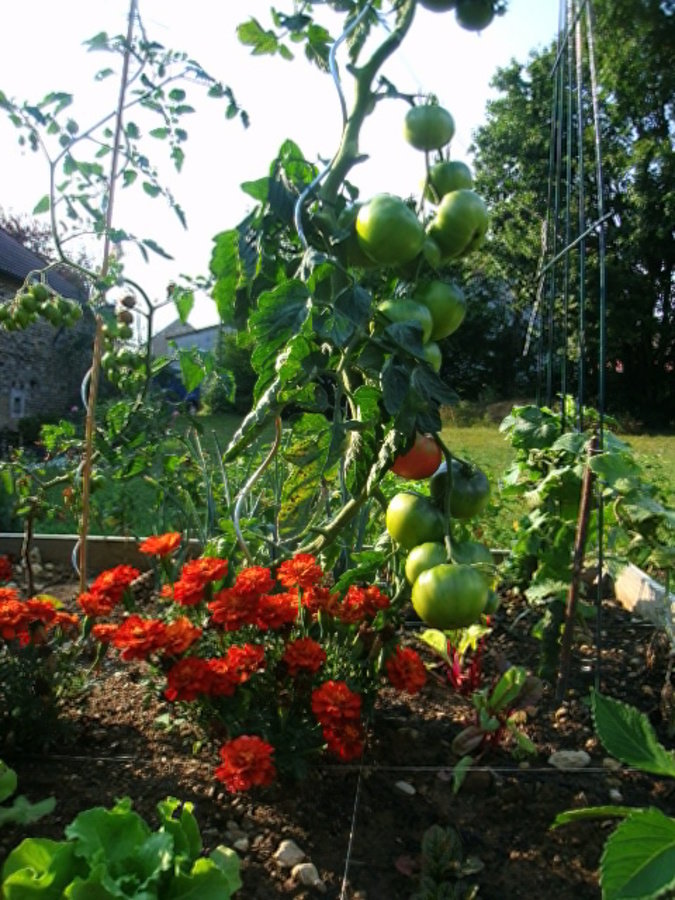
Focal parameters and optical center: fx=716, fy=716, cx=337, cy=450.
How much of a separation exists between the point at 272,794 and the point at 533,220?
1771cm

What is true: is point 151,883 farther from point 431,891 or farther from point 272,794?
point 272,794

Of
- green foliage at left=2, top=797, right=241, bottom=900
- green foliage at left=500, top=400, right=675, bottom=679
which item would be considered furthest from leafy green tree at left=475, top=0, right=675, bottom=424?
green foliage at left=2, top=797, right=241, bottom=900

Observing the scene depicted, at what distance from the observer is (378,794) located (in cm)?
154

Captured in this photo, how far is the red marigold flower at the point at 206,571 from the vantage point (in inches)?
63.5

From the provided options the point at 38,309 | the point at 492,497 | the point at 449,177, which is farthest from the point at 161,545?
the point at 492,497

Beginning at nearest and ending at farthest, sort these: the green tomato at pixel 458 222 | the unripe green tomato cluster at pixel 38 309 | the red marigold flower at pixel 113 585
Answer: the green tomato at pixel 458 222, the red marigold flower at pixel 113 585, the unripe green tomato cluster at pixel 38 309

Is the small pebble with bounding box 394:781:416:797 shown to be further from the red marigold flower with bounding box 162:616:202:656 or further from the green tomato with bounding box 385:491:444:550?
the green tomato with bounding box 385:491:444:550

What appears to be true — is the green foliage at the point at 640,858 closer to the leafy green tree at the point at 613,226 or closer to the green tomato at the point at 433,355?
the green tomato at the point at 433,355

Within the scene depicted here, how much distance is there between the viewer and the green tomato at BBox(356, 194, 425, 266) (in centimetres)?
89

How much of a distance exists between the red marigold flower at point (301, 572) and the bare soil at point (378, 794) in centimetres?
42

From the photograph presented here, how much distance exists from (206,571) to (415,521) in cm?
71

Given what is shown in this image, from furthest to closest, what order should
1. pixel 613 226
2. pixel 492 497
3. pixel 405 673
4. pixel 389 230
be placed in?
1. pixel 613 226
2. pixel 492 497
3. pixel 405 673
4. pixel 389 230

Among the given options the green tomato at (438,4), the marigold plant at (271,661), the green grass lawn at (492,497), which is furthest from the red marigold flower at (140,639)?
the green tomato at (438,4)

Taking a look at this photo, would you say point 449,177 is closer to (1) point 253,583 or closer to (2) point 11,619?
(1) point 253,583
